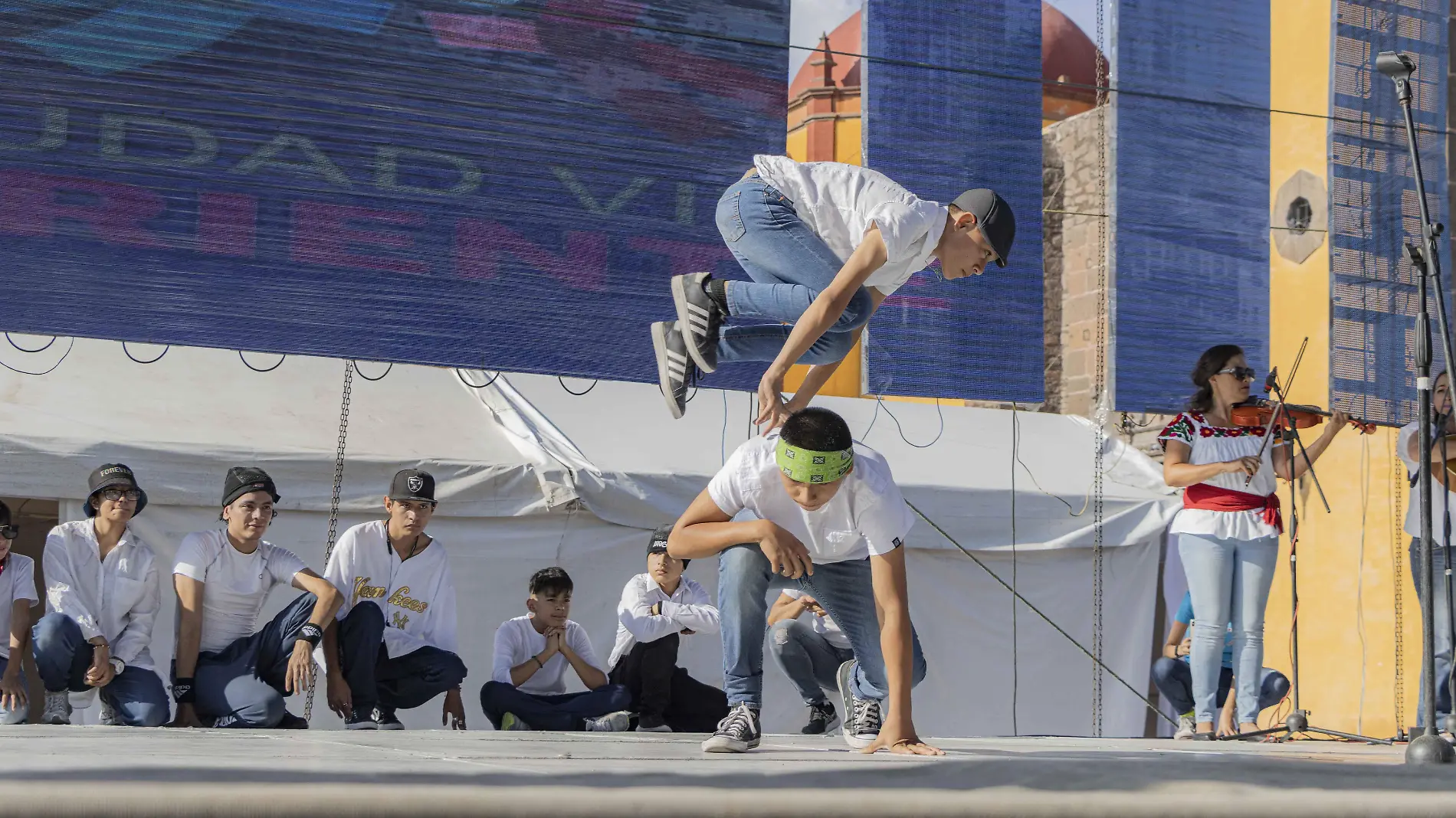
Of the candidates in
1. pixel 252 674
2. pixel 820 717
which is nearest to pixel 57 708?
pixel 252 674

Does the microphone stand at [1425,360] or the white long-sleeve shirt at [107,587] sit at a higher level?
the microphone stand at [1425,360]

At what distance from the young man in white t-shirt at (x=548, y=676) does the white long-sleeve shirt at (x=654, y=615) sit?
18 centimetres

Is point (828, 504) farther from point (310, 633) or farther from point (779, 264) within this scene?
point (310, 633)

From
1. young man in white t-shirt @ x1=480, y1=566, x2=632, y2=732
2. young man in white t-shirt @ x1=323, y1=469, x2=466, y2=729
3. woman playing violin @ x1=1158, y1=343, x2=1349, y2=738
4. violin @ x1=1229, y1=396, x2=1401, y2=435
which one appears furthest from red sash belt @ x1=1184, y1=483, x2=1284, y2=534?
young man in white t-shirt @ x1=323, y1=469, x2=466, y2=729

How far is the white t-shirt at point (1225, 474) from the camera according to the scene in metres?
4.71

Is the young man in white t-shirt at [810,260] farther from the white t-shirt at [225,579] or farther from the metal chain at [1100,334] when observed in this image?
the metal chain at [1100,334]

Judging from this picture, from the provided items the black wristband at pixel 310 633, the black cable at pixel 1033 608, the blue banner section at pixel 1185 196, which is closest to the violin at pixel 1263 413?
the blue banner section at pixel 1185 196

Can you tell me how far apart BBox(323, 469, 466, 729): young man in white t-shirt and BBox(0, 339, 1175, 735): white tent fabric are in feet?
2.50

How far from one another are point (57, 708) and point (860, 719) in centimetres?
261

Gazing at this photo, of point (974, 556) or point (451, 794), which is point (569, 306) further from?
point (451, 794)

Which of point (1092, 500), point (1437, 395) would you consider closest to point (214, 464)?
point (1092, 500)

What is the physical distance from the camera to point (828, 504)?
328 centimetres

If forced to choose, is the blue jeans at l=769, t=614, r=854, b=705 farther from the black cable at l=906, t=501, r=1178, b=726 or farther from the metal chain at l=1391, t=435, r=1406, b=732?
the metal chain at l=1391, t=435, r=1406, b=732

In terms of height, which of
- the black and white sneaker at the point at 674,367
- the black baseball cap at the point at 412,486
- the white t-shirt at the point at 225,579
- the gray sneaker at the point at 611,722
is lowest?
the gray sneaker at the point at 611,722
